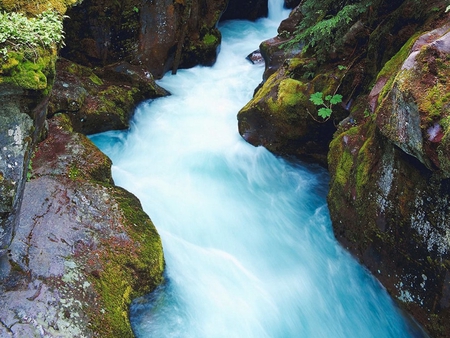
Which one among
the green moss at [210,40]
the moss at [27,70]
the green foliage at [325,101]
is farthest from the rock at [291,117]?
the moss at [27,70]

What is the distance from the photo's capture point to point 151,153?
7910mm

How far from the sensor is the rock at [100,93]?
23.6ft

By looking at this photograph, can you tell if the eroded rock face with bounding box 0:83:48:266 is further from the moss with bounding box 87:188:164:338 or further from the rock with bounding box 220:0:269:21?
the rock with bounding box 220:0:269:21

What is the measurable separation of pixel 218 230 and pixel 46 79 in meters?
3.74

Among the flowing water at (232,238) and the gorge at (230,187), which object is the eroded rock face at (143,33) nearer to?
the gorge at (230,187)

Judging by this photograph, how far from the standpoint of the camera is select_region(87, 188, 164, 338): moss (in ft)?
12.6

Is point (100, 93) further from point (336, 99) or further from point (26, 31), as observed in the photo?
point (336, 99)

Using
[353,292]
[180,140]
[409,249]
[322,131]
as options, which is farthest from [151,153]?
[409,249]

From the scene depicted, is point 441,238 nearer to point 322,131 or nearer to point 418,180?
point 418,180

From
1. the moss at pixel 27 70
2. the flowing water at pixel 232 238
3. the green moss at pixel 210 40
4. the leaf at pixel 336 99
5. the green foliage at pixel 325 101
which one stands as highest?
the moss at pixel 27 70

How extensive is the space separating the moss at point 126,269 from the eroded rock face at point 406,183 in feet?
9.93

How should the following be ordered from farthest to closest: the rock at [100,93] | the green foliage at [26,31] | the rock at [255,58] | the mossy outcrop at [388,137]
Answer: the rock at [255,58], the rock at [100,93], the mossy outcrop at [388,137], the green foliage at [26,31]

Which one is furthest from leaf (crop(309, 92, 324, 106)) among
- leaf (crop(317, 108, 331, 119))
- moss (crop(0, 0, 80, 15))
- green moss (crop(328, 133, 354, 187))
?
moss (crop(0, 0, 80, 15))

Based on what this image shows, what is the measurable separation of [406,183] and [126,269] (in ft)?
12.1
